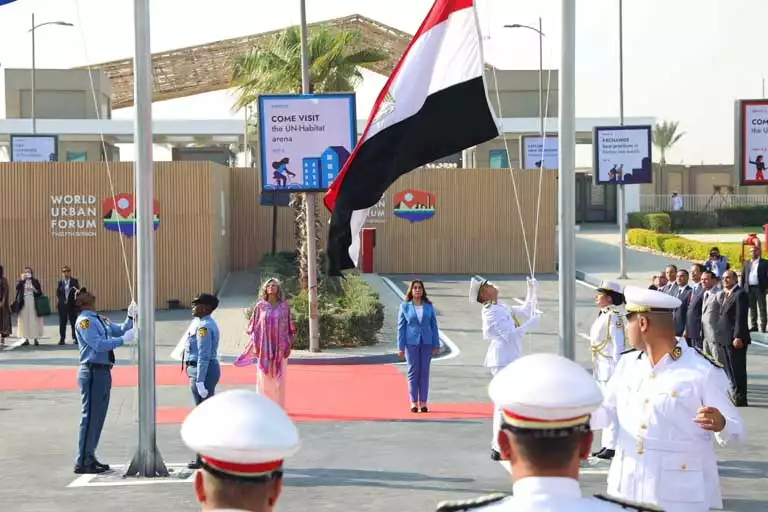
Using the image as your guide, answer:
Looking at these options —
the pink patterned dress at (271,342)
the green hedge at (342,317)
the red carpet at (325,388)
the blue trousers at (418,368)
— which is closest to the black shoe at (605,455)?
the red carpet at (325,388)

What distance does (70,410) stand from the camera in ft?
51.8

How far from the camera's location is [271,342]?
1425 cm

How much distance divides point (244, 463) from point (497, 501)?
31.5 inches

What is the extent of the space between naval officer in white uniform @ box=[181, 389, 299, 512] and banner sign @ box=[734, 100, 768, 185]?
29.1 m

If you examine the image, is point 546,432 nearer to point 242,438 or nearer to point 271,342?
point 242,438

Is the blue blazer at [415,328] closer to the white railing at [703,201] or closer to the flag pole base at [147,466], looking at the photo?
the flag pole base at [147,466]

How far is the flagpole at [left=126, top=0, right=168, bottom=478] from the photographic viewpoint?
1109 cm

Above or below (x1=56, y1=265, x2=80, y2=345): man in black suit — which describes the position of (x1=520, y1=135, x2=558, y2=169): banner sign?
above

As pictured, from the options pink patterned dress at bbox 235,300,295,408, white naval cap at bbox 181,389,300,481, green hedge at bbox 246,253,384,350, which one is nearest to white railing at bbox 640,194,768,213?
green hedge at bbox 246,253,384,350

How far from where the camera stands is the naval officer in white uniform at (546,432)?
315 centimetres

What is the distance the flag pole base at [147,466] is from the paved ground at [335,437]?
377 mm

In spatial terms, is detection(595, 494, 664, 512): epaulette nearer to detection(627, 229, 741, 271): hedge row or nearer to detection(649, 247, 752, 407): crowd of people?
A: detection(649, 247, 752, 407): crowd of people

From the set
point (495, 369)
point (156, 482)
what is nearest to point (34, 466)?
point (156, 482)

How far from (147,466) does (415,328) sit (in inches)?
182
